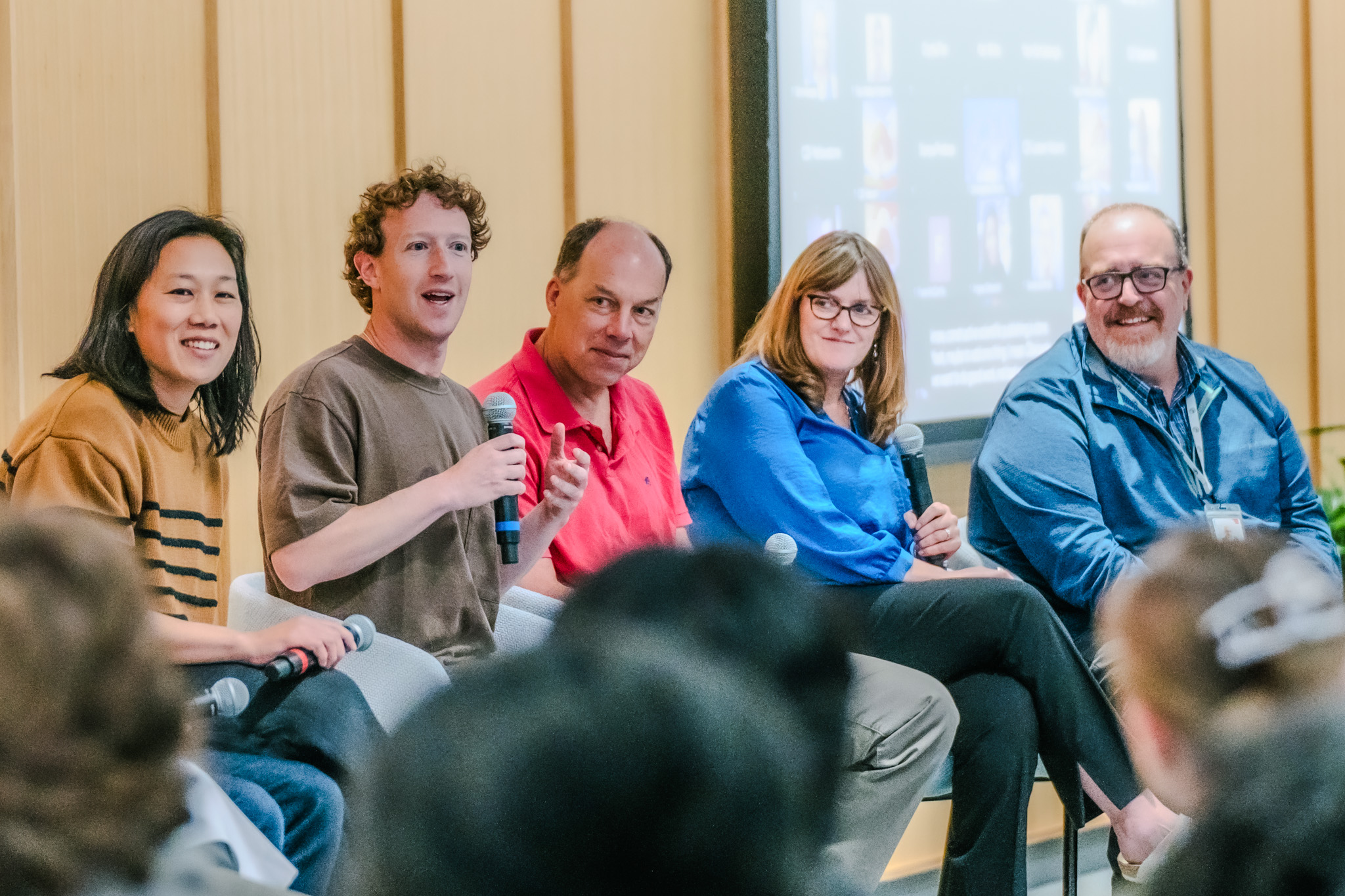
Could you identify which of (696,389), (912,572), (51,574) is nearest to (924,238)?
(696,389)

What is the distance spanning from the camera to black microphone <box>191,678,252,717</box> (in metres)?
1.78

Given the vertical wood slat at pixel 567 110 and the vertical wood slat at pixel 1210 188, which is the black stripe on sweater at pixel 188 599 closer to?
the vertical wood slat at pixel 567 110

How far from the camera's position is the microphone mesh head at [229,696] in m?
1.77

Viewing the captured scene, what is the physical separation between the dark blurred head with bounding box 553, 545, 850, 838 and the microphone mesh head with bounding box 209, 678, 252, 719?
3.85 feet

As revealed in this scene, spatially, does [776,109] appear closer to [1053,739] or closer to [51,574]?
[1053,739]

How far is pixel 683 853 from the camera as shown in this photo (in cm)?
54

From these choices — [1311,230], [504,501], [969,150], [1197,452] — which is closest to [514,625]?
[504,501]

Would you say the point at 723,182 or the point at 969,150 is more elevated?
the point at 969,150

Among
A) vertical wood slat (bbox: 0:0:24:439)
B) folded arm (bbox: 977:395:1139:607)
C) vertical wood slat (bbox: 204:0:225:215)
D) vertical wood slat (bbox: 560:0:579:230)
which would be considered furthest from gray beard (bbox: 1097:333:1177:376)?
vertical wood slat (bbox: 0:0:24:439)

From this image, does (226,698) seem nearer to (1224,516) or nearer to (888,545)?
(888,545)

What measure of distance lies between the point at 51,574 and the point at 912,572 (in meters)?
2.14

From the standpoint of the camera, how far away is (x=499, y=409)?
7.41 ft

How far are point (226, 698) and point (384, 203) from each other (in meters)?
1.08

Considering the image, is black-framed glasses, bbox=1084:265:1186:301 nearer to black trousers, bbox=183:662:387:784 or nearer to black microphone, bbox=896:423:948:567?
black microphone, bbox=896:423:948:567
